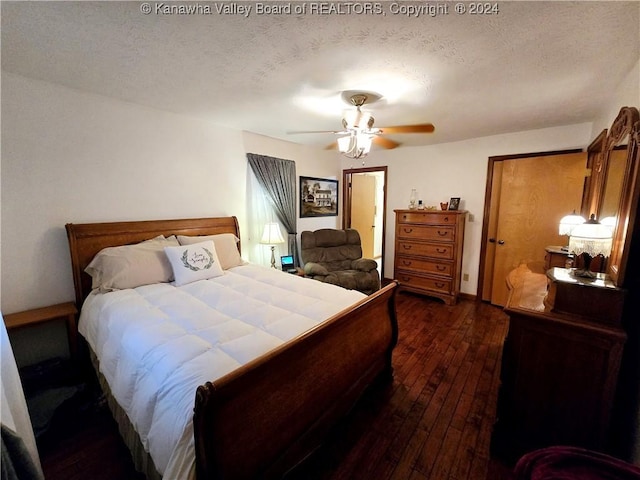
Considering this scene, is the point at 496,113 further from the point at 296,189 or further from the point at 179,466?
the point at 179,466

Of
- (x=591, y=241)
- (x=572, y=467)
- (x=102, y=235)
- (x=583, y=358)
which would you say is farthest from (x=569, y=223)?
(x=102, y=235)

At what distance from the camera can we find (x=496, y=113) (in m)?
2.64

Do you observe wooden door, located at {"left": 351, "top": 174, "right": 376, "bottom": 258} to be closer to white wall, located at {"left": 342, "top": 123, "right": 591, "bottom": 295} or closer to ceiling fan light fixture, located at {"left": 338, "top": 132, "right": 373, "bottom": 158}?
white wall, located at {"left": 342, "top": 123, "right": 591, "bottom": 295}

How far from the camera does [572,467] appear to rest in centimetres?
82

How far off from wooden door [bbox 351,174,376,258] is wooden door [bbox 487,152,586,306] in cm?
230

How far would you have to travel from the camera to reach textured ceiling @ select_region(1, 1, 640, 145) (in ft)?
4.29

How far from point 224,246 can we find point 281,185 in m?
1.36

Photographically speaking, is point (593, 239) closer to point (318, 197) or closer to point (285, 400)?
point (285, 400)

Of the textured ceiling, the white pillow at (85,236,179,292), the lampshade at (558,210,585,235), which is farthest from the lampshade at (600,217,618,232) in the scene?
the white pillow at (85,236,179,292)

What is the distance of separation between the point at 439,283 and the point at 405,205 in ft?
4.47

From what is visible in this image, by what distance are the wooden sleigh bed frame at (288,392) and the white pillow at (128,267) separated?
0.21 m

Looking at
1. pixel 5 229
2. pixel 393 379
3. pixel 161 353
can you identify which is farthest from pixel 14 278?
pixel 393 379

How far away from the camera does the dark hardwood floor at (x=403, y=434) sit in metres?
1.45

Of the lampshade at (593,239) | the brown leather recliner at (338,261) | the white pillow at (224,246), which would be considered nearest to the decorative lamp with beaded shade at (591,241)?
the lampshade at (593,239)
